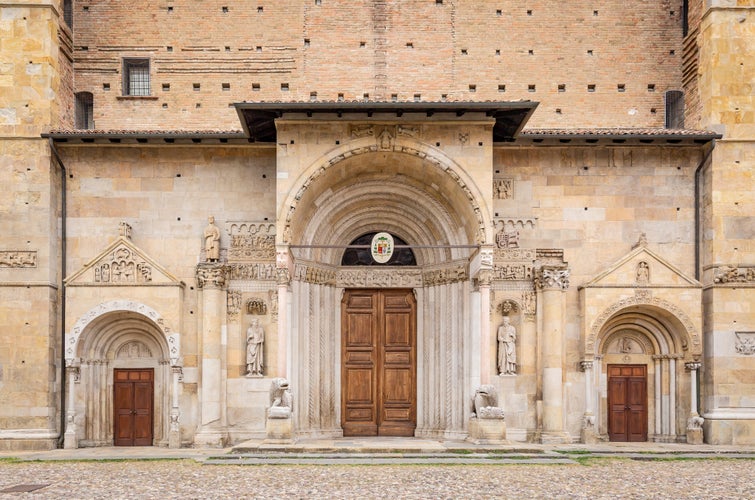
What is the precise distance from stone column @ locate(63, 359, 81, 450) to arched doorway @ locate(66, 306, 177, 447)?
3 centimetres

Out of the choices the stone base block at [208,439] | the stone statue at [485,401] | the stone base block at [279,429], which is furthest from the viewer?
the stone base block at [208,439]

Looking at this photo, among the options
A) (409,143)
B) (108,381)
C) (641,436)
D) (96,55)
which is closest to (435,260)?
(409,143)

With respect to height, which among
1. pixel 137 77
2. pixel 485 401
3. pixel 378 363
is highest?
pixel 137 77

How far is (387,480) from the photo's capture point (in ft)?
42.8

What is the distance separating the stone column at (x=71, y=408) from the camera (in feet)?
58.0

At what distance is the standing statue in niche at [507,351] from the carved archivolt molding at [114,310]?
6.83 metres

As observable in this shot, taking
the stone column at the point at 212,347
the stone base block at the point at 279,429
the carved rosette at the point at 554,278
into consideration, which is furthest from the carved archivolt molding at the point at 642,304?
the stone column at the point at 212,347

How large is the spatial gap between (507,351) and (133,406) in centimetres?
817

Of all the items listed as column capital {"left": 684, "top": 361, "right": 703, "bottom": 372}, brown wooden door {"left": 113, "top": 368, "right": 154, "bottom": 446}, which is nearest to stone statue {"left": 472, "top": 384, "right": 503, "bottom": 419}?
column capital {"left": 684, "top": 361, "right": 703, "bottom": 372}

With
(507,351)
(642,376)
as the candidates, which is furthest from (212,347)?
(642,376)

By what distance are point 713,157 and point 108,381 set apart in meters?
13.9

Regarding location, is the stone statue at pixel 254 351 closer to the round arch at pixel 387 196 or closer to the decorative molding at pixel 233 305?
the decorative molding at pixel 233 305

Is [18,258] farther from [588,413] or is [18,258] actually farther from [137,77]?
[588,413]

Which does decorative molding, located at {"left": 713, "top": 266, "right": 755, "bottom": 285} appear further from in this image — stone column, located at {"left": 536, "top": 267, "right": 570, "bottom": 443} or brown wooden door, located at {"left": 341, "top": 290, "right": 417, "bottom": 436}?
brown wooden door, located at {"left": 341, "top": 290, "right": 417, "bottom": 436}
